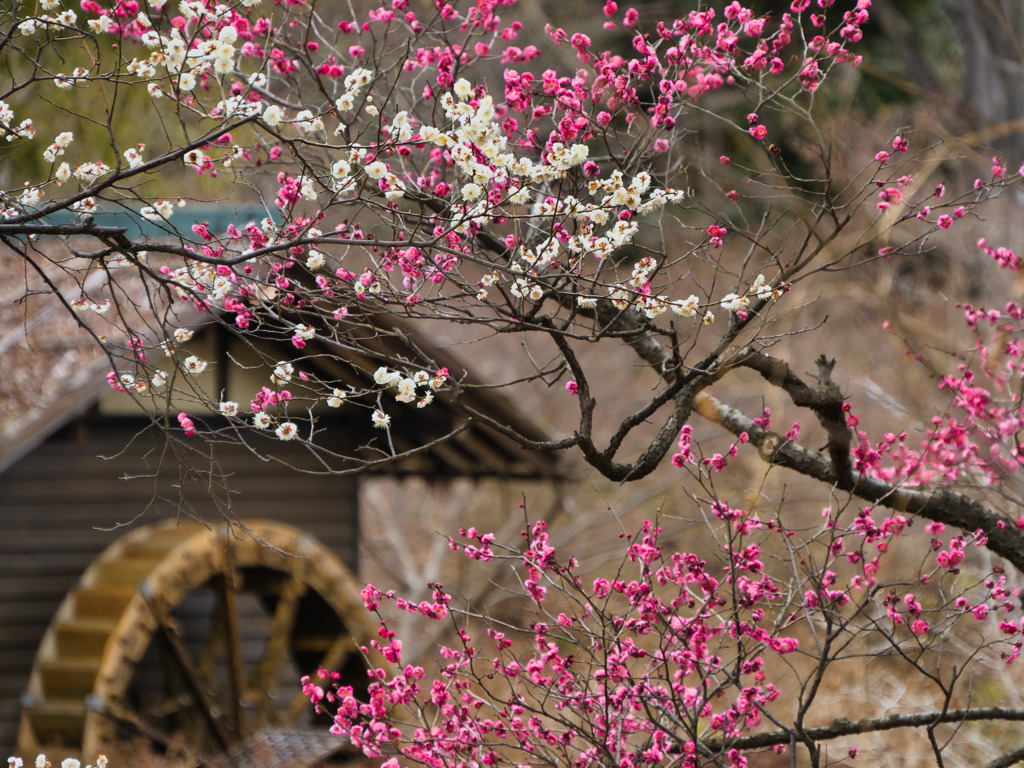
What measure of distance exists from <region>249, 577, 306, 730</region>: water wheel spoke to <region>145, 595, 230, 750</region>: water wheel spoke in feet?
1.42

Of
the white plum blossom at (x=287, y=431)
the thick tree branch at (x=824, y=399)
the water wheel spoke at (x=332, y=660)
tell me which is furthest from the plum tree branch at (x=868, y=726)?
the water wheel spoke at (x=332, y=660)

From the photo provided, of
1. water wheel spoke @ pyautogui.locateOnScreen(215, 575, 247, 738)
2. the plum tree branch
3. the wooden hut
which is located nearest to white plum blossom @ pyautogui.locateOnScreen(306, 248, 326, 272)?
the plum tree branch

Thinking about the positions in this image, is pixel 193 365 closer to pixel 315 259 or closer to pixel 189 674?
pixel 315 259

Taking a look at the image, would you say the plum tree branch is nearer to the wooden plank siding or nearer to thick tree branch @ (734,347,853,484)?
thick tree branch @ (734,347,853,484)

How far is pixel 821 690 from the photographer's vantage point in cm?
1065

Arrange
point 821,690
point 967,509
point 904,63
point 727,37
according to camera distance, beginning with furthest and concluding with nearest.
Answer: point 904,63
point 821,690
point 967,509
point 727,37

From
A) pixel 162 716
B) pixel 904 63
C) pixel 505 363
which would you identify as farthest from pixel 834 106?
pixel 162 716

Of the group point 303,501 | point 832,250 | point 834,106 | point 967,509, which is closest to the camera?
point 967,509

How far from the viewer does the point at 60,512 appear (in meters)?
8.05

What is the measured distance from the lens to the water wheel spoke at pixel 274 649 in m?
8.78

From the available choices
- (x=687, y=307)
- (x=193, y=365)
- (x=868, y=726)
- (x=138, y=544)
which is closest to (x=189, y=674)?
(x=138, y=544)

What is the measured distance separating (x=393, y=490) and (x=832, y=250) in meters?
8.59

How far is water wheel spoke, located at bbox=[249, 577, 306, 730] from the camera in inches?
346

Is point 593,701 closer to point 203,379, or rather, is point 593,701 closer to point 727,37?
point 727,37
